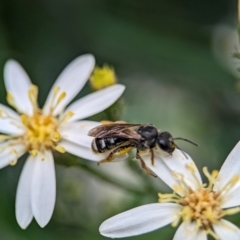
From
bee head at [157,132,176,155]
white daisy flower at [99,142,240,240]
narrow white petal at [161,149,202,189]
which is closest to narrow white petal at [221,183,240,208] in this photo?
white daisy flower at [99,142,240,240]

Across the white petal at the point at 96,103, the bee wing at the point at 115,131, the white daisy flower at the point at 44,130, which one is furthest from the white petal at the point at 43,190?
the bee wing at the point at 115,131

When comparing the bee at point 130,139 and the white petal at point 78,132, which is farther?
the white petal at point 78,132

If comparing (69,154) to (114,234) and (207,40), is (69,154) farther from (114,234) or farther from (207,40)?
(207,40)

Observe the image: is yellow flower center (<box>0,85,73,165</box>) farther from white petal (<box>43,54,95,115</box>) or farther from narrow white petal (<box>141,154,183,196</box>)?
narrow white petal (<box>141,154,183,196</box>)

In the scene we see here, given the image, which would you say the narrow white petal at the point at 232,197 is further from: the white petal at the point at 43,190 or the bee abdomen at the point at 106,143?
the white petal at the point at 43,190

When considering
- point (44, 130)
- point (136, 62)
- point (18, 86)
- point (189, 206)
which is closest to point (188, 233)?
point (189, 206)

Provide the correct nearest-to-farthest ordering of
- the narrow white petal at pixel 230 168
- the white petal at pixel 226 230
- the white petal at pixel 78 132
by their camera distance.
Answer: the white petal at pixel 226 230 → the narrow white petal at pixel 230 168 → the white petal at pixel 78 132

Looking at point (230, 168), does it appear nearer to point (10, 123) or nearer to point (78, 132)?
point (78, 132)

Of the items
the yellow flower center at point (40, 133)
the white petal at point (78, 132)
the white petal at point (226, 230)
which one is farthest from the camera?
the yellow flower center at point (40, 133)
